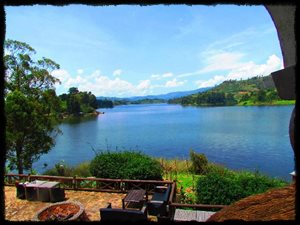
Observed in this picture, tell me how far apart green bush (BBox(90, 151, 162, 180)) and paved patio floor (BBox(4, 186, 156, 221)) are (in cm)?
120

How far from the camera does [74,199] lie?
1083cm

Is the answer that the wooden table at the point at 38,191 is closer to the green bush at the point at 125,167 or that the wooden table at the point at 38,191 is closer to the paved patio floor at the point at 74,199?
the paved patio floor at the point at 74,199

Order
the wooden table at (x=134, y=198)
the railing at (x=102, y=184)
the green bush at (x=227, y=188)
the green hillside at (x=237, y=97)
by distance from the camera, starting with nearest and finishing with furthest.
Answer: 1. the wooden table at (x=134, y=198)
2. the green bush at (x=227, y=188)
3. the railing at (x=102, y=184)
4. the green hillside at (x=237, y=97)

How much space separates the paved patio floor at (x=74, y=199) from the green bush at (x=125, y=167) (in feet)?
3.92

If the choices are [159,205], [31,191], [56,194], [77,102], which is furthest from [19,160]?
[77,102]

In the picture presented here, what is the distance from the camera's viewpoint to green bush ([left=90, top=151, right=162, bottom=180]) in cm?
1212

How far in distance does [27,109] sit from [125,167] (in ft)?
24.6

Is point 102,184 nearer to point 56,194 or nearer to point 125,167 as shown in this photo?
point 125,167

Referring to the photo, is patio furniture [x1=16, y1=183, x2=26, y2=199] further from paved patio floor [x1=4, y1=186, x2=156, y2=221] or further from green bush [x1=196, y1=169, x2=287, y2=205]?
green bush [x1=196, y1=169, x2=287, y2=205]

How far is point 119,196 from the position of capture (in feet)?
36.4

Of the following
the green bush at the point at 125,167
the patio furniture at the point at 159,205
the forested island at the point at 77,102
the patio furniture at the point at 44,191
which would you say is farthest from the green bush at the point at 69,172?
the forested island at the point at 77,102

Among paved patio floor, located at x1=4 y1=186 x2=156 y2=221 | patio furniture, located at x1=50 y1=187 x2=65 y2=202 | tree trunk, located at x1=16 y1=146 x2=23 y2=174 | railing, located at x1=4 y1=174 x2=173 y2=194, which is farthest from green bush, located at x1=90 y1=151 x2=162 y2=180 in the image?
tree trunk, located at x1=16 y1=146 x2=23 y2=174

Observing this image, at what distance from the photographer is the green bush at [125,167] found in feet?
39.8

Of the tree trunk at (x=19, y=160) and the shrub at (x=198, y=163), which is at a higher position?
the tree trunk at (x=19, y=160)
